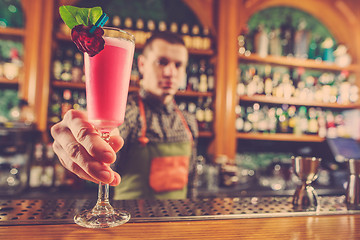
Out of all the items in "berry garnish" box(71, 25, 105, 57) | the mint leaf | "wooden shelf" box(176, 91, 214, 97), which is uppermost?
"wooden shelf" box(176, 91, 214, 97)

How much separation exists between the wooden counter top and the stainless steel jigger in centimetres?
21

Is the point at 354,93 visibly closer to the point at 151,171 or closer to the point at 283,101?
the point at 283,101

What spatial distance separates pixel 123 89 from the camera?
663 mm

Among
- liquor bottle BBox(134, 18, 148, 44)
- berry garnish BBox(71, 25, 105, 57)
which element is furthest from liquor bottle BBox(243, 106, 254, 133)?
berry garnish BBox(71, 25, 105, 57)

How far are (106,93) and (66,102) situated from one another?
2368mm

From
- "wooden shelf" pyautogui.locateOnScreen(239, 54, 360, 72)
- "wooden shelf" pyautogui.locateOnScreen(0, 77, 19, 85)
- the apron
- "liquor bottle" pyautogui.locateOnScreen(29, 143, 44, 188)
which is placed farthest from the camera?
"wooden shelf" pyautogui.locateOnScreen(239, 54, 360, 72)

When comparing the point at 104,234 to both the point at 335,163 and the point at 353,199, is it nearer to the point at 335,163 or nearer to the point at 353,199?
the point at 353,199

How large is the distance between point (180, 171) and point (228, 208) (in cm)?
81

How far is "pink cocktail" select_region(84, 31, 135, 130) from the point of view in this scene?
24.2 inches

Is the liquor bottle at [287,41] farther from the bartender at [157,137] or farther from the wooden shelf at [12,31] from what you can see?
Result: the wooden shelf at [12,31]

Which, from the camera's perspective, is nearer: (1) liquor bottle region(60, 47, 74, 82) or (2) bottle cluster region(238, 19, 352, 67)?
(1) liquor bottle region(60, 47, 74, 82)

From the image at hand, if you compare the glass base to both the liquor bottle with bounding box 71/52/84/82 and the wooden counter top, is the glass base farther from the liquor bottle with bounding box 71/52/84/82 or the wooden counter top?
the liquor bottle with bounding box 71/52/84/82

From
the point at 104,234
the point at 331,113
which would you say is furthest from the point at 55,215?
the point at 331,113

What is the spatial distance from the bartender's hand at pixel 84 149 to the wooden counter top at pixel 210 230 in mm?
117
